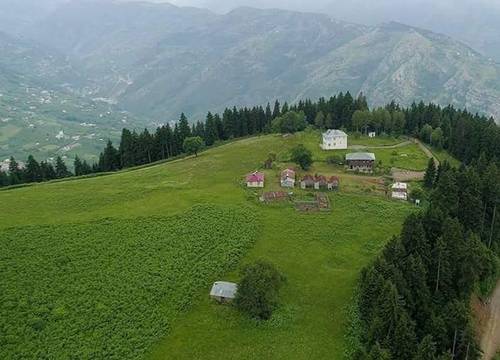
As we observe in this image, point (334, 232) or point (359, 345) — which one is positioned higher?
point (334, 232)

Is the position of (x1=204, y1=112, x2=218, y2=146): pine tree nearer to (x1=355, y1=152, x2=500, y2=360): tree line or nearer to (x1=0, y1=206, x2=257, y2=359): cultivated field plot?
(x1=0, y1=206, x2=257, y2=359): cultivated field plot

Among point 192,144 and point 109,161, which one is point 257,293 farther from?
point 109,161

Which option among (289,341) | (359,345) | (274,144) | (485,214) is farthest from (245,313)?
(274,144)

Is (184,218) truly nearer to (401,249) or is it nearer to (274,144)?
(401,249)

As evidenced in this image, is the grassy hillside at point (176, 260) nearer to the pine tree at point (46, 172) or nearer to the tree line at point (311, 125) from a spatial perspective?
the pine tree at point (46, 172)

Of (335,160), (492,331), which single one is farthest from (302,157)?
(492,331)

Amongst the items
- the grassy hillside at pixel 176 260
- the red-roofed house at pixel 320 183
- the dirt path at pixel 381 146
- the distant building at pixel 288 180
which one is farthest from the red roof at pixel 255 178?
the dirt path at pixel 381 146

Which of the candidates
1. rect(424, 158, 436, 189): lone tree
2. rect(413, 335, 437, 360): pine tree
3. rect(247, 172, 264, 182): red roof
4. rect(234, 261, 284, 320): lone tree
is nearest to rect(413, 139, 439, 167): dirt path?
rect(424, 158, 436, 189): lone tree
